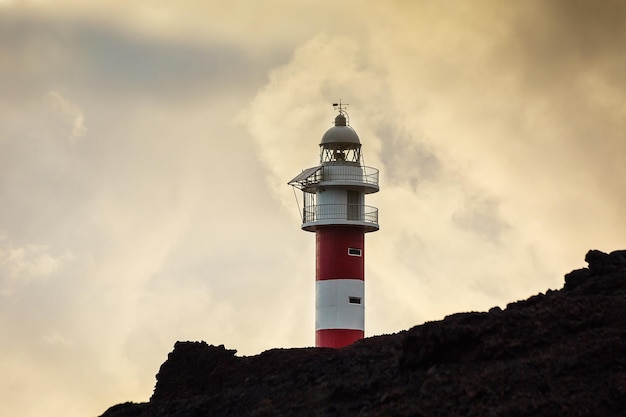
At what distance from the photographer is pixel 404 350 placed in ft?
74.7

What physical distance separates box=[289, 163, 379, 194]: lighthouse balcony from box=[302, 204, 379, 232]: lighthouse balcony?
0.63 m

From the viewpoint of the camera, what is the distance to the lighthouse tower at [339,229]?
127ft

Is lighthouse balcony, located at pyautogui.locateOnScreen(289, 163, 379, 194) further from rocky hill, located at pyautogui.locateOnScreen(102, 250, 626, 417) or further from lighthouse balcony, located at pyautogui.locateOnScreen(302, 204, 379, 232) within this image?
rocky hill, located at pyautogui.locateOnScreen(102, 250, 626, 417)

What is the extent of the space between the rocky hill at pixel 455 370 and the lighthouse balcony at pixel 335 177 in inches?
520

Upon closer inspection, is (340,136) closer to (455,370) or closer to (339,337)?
(339,337)

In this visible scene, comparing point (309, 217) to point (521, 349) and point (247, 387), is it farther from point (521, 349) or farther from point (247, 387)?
Answer: point (521, 349)

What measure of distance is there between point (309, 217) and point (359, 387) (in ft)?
57.7

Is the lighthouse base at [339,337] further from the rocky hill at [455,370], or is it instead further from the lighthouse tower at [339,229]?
the rocky hill at [455,370]

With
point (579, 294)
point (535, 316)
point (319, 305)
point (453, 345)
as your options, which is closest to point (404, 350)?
point (453, 345)

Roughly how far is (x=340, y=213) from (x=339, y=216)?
0.45ft

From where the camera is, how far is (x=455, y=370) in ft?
71.2

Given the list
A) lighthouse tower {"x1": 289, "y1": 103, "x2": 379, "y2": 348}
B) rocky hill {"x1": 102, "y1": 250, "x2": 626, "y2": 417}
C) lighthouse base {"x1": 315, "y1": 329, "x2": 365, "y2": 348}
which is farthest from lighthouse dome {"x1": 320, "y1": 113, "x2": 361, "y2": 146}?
rocky hill {"x1": 102, "y1": 250, "x2": 626, "y2": 417}

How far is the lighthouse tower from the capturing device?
38656 millimetres

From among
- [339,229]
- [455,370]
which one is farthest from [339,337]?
[455,370]
